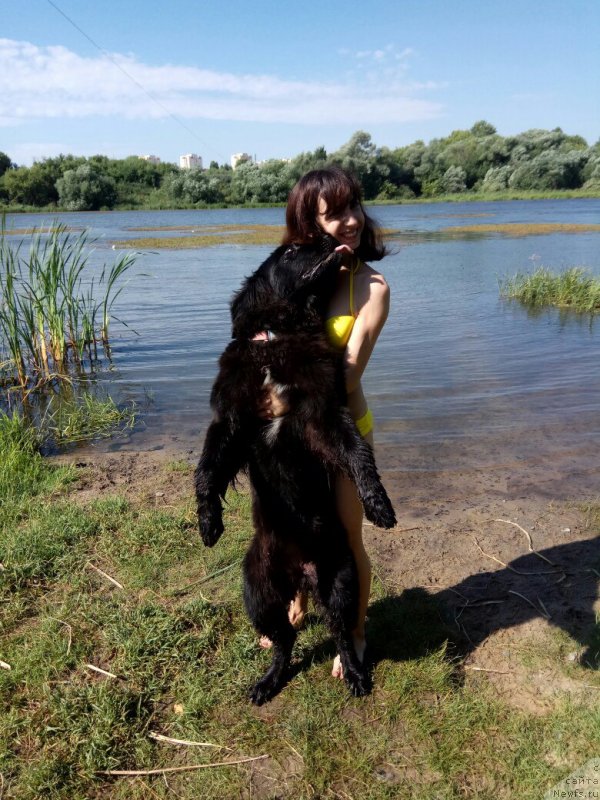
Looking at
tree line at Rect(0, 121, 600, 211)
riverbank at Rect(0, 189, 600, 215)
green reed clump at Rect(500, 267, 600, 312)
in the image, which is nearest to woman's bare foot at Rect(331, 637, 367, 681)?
green reed clump at Rect(500, 267, 600, 312)

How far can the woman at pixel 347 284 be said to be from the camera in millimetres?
2449

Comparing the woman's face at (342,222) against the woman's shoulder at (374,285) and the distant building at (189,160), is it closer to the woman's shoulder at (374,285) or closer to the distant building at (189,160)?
the woman's shoulder at (374,285)

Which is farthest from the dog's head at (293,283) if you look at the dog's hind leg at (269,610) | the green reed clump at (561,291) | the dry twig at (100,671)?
the green reed clump at (561,291)

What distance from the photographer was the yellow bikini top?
97.4 inches

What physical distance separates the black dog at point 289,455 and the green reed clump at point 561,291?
11180 millimetres

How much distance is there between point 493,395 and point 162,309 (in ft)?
28.1

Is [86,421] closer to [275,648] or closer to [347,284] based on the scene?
[275,648]

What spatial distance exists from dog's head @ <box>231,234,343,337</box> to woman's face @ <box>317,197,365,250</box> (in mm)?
99

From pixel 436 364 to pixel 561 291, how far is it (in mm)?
5261

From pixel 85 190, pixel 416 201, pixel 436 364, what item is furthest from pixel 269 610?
pixel 416 201

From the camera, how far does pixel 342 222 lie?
2502 mm

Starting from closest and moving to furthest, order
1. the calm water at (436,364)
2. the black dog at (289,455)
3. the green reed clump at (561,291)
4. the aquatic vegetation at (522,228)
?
the black dog at (289,455), the calm water at (436,364), the green reed clump at (561,291), the aquatic vegetation at (522,228)

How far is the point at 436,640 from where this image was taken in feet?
9.61

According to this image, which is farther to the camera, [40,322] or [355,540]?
[40,322]
